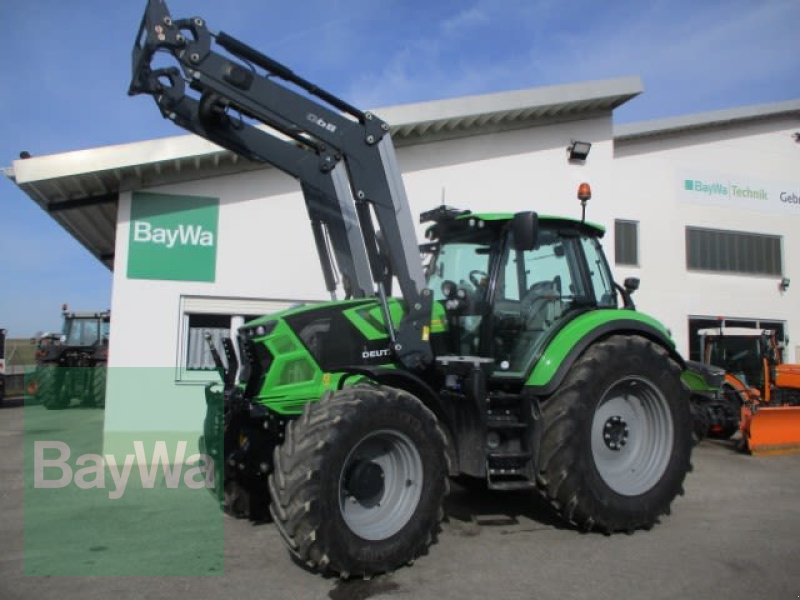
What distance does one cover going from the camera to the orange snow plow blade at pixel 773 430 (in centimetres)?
984

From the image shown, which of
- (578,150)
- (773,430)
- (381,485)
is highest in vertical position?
(578,150)

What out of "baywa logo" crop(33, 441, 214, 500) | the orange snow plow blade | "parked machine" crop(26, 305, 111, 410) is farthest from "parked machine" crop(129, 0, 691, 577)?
→ "parked machine" crop(26, 305, 111, 410)

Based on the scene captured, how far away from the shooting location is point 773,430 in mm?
9938

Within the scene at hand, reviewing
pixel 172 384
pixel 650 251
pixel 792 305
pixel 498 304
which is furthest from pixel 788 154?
pixel 172 384

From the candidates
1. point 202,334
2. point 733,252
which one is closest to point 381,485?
point 202,334

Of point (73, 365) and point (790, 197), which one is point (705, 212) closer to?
point (790, 197)

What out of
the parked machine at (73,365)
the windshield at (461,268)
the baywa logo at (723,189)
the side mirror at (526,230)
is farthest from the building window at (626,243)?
the parked machine at (73,365)

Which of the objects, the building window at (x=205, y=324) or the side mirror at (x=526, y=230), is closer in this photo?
the side mirror at (x=526, y=230)

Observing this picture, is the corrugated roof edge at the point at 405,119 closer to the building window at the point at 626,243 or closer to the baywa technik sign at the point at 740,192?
the building window at the point at 626,243

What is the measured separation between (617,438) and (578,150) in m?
6.49

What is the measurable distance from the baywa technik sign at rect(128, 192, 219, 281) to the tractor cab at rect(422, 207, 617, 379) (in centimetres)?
430

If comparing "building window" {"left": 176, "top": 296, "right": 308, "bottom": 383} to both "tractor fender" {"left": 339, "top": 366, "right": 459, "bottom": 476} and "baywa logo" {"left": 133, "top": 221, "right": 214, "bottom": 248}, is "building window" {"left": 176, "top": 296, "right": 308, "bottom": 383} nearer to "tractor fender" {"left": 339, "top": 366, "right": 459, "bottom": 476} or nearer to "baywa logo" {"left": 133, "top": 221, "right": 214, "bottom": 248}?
"baywa logo" {"left": 133, "top": 221, "right": 214, "bottom": 248}

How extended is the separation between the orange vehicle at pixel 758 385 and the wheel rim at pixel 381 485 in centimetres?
737

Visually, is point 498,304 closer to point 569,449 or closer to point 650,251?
point 569,449
